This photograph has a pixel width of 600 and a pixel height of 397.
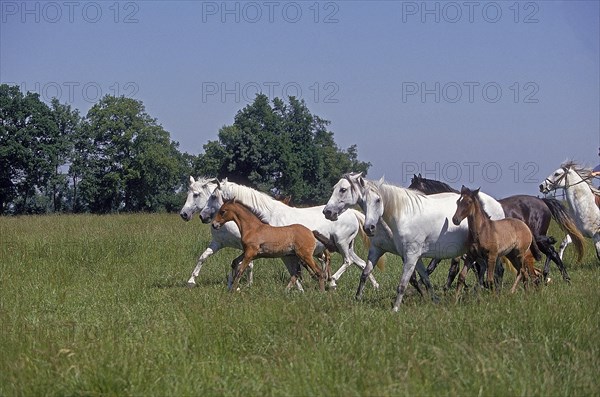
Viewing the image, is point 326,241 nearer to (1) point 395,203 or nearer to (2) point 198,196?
(2) point 198,196

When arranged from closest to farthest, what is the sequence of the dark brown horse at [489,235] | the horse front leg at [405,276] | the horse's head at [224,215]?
the horse front leg at [405,276]
the dark brown horse at [489,235]
the horse's head at [224,215]

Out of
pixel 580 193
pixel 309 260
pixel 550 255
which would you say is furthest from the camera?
pixel 580 193

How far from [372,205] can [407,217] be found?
20.5 inches

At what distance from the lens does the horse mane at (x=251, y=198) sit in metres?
13.0

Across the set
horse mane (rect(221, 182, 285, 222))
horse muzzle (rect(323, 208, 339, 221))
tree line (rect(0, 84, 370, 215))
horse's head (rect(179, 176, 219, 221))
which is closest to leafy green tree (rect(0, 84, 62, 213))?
tree line (rect(0, 84, 370, 215))

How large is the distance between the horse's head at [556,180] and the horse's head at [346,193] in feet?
21.7

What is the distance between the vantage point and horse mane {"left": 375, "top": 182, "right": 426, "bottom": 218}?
1038 centimetres

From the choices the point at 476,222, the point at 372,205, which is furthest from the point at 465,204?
the point at 372,205

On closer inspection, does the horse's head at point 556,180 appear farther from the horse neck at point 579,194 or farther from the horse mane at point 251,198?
the horse mane at point 251,198

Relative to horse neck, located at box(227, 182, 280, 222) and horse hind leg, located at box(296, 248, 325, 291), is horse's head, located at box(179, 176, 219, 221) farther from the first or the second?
horse hind leg, located at box(296, 248, 325, 291)

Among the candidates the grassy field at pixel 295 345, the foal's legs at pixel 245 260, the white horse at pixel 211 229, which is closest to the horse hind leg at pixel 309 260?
the grassy field at pixel 295 345

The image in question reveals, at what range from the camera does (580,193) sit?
15445 millimetres

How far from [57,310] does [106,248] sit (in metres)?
6.47

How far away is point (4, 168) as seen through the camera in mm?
58406
